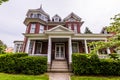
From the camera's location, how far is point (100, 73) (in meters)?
13.2

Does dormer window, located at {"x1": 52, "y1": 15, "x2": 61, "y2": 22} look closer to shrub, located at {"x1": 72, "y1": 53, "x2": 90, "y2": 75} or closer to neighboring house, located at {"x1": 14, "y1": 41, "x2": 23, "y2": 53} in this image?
neighboring house, located at {"x1": 14, "y1": 41, "x2": 23, "y2": 53}

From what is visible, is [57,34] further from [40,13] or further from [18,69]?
[40,13]

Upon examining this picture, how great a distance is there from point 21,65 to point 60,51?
28.5 ft

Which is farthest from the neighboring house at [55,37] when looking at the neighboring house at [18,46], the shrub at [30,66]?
the neighboring house at [18,46]

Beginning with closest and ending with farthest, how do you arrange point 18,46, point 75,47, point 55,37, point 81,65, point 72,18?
point 81,65, point 55,37, point 75,47, point 18,46, point 72,18

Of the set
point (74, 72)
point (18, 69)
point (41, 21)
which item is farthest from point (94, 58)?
point (41, 21)

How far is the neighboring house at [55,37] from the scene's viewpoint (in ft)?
58.3

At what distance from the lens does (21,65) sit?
13.6 m

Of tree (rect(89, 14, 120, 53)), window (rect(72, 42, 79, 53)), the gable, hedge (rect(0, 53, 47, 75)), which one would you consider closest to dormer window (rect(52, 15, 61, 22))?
the gable

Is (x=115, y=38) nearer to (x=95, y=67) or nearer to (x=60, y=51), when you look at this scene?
(x=95, y=67)

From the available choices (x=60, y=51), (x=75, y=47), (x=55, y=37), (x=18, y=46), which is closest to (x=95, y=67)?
(x=55, y=37)

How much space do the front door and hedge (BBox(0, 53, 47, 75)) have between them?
687 cm

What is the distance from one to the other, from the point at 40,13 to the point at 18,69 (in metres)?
13.2

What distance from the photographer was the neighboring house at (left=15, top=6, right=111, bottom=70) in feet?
58.3
